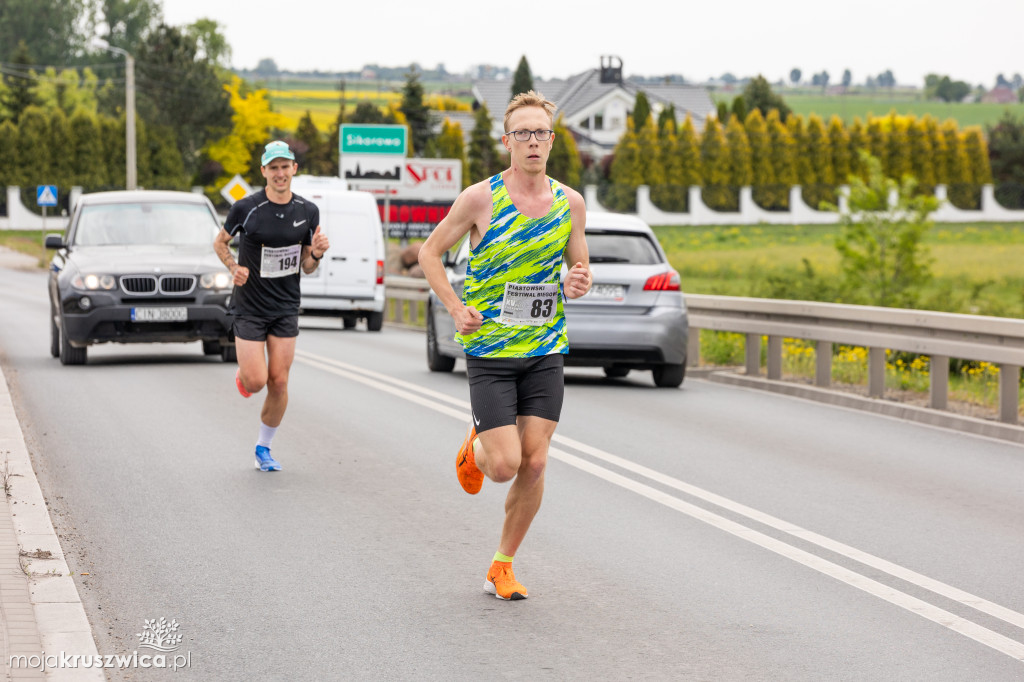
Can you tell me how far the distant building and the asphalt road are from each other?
110 m

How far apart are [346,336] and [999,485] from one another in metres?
15.6

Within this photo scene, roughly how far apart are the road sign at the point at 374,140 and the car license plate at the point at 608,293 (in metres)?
22.8

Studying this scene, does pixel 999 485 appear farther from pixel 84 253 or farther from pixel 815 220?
pixel 815 220

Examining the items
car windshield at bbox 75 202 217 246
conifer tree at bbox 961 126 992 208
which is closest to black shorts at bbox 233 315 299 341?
car windshield at bbox 75 202 217 246

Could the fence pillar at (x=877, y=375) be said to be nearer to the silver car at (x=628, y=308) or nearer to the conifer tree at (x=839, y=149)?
the silver car at (x=628, y=308)

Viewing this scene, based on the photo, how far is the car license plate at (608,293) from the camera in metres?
15.1

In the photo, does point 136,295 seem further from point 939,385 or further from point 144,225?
point 939,385

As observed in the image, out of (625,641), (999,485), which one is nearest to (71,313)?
(999,485)

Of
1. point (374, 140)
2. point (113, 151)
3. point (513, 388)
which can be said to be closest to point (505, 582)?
point (513, 388)

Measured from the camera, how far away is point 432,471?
995cm

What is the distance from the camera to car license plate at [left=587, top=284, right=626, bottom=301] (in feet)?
49.5

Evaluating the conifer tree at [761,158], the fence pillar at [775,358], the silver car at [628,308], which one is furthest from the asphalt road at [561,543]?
the conifer tree at [761,158]

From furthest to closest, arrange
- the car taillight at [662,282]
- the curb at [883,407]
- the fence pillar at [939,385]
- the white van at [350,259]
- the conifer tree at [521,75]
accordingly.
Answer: the conifer tree at [521,75] < the white van at [350,259] < the car taillight at [662,282] < the fence pillar at [939,385] < the curb at [883,407]

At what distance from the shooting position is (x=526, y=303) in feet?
20.3
